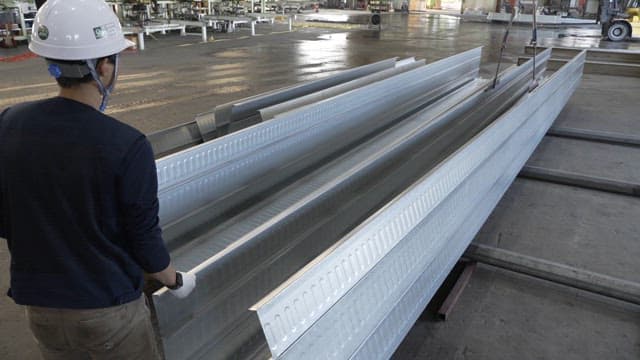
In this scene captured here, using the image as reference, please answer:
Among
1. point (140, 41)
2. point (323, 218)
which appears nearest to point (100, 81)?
point (323, 218)

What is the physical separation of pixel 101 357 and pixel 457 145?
210 cm

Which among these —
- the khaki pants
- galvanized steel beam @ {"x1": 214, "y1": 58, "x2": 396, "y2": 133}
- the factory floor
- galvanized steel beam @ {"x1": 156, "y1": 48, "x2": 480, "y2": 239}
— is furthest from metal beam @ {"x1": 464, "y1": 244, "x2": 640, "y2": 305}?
the khaki pants

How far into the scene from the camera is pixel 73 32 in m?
0.87

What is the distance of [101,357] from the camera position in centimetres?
100

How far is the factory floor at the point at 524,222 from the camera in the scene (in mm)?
1719

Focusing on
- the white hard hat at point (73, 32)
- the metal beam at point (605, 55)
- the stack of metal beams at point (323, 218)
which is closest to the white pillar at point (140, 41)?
the metal beam at point (605, 55)

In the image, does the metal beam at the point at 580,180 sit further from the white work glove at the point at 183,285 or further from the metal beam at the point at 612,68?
the metal beam at the point at 612,68

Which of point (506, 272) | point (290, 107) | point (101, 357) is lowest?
point (506, 272)

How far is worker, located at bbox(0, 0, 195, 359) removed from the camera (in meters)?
0.85

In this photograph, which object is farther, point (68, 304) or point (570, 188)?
point (570, 188)

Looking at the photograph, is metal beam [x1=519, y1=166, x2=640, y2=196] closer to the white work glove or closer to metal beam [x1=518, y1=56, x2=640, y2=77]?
the white work glove

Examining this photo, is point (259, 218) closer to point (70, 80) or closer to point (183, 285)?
point (183, 285)

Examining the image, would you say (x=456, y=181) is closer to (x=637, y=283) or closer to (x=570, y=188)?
(x=637, y=283)

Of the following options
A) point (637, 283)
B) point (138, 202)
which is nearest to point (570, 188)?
point (637, 283)
